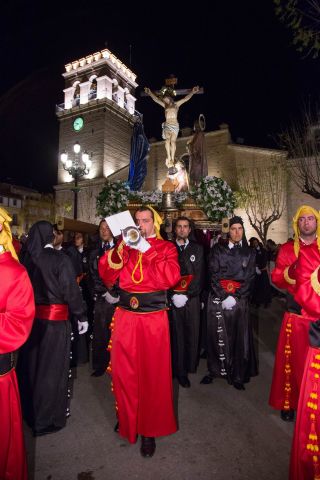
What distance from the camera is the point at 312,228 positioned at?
11.8ft

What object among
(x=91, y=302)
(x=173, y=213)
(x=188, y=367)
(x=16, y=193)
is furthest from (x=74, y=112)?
(x=188, y=367)

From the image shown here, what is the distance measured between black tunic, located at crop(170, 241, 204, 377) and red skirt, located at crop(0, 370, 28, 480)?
3.14 m

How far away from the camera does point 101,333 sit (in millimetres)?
5363

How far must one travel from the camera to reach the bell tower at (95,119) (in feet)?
107

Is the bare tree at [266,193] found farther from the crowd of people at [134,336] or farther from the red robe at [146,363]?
the red robe at [146,363]

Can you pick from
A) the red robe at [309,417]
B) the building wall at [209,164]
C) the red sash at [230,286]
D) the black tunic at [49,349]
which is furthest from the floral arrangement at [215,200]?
the building wall at [209,164]

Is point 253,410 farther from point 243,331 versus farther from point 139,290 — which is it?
point 139,290

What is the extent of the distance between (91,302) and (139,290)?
3.98 meters

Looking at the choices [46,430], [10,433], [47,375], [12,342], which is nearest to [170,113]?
[47,375]

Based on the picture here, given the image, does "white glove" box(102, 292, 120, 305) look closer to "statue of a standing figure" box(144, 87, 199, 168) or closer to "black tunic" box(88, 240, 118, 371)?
"black tunic" box(88, 240, 118, 371)

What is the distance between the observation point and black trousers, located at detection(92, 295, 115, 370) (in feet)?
17.3

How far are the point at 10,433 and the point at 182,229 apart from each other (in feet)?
12.5

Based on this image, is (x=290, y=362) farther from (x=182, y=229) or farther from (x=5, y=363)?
(x=5, y=363)

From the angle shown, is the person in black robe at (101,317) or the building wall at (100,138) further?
the building wall at (100,138)
